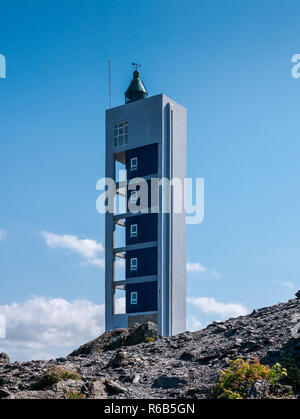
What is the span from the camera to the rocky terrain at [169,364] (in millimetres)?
19000

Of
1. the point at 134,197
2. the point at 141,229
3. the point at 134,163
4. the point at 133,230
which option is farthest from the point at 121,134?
the point at 141,229

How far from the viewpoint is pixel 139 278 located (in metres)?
60.8

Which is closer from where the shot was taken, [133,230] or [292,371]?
[292,371]

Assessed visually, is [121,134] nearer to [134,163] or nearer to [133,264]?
[134,163]

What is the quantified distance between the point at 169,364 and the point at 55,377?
4101 mm

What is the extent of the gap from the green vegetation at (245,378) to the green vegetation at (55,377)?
4827mm

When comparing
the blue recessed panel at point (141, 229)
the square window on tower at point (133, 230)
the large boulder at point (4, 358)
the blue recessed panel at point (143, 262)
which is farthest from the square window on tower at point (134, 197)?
the large boulder at point (4, 358)

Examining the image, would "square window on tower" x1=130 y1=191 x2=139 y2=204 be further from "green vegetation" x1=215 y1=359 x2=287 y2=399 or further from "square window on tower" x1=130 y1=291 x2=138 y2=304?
"green vegetation" x1=215 y1=359 x2=287 y2=399

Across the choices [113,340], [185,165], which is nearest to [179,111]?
[185,165]

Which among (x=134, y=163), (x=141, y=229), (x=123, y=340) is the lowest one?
(x=123, y=340)

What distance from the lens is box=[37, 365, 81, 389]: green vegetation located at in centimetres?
1986

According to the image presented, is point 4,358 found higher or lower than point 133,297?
lower

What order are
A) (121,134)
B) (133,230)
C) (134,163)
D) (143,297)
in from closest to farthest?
(143,297)
(133,230)
(134,163)
(121,134)

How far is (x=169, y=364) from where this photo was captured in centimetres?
2202
